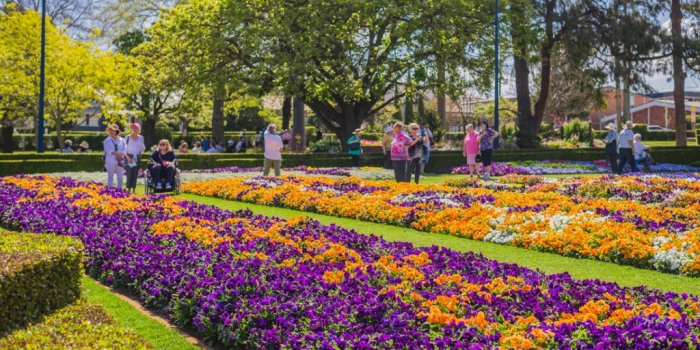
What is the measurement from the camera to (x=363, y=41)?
95.6 ft

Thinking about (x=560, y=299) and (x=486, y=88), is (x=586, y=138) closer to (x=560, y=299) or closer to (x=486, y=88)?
(x=486, y=88)

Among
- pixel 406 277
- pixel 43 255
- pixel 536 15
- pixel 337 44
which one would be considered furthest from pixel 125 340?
pixel 536 15

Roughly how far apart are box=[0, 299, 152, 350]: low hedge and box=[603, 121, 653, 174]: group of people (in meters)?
18.6

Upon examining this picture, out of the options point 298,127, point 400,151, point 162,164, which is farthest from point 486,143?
point 298,127

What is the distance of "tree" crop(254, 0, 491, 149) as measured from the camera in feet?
88.7

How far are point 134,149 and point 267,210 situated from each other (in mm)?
3686

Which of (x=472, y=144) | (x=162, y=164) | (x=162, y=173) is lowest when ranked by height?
(x=162, y=173)

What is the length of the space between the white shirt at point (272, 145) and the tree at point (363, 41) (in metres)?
8.69

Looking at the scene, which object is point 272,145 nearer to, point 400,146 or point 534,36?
point 400,146

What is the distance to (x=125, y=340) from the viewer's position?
4746 millimetres

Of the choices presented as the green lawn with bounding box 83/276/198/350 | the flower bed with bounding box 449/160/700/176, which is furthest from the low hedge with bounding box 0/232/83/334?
the flower bed with bounding box 449/160/700/176

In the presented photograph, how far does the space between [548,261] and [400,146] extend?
8049 millimetres

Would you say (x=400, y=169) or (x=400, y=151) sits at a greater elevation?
(x=400, y=151)

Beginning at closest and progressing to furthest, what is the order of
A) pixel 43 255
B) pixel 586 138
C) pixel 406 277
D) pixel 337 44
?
pixel 43 255 → pixel 406 277 → pixel 337 44 → pixel 586 138
